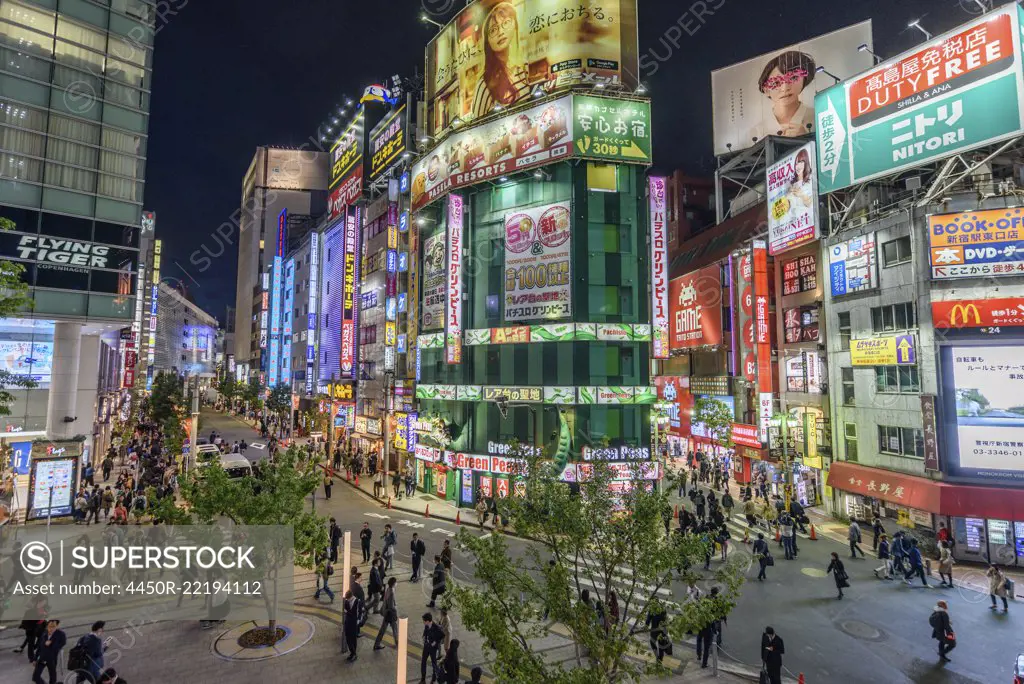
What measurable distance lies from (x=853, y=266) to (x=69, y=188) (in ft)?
137

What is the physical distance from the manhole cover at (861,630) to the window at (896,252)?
17.5 m

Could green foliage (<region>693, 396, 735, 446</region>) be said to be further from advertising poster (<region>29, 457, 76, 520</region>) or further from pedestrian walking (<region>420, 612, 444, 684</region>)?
advertising poster (<region>29, 457, 76, 520</region>)

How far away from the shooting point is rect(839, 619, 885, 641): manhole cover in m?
15.3

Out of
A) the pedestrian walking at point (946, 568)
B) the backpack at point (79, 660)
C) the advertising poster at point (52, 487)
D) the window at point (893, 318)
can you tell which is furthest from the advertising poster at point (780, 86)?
the backpack at point (79, 660)

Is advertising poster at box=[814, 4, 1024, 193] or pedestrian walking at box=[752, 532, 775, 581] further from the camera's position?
advertising poster at box=[814, 4, 1024, 193]

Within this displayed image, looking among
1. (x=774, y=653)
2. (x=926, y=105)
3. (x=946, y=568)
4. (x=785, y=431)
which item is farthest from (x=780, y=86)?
(x=774, y=653)

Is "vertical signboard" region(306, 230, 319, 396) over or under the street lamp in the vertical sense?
over

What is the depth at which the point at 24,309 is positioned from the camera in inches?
1119

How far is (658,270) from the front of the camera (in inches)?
1201

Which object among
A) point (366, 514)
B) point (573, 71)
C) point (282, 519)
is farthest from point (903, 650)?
point (573, 71)

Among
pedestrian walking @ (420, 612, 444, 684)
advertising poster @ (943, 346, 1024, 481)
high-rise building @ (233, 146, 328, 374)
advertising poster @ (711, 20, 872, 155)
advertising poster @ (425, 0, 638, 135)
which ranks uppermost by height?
high-rise building @ (233, 146, 328, 374)

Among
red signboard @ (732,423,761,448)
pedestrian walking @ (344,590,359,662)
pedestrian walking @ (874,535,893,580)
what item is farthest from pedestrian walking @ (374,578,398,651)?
red signboard @ (732,423,761,448)

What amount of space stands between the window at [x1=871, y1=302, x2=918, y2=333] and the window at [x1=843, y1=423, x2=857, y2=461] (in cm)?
530

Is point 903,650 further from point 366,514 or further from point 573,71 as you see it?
point 573,71
